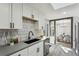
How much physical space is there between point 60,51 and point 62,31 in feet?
1.23

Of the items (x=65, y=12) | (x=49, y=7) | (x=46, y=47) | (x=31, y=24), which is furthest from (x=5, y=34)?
(x=65, y=12)

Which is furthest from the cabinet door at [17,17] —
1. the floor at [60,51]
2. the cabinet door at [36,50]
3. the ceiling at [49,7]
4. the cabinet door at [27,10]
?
the floor at [60,51]

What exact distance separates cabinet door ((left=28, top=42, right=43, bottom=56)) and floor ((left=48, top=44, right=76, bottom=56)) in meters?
0.19

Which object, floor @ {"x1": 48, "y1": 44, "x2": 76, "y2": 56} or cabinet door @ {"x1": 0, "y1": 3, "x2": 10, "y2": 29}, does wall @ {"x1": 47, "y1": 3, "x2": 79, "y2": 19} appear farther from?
cabinet door @ {"x1": 0, "y1": 3, "x2": 10, "y2": 29}

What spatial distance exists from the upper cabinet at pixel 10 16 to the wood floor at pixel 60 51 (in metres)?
0.84

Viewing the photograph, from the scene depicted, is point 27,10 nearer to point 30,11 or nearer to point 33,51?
point 30,11

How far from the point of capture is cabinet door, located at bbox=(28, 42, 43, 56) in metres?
1.52

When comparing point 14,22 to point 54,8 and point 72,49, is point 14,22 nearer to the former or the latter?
point 54,8

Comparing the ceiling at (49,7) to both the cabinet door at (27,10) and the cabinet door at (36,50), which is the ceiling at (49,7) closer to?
the cabinet door at (27,10)

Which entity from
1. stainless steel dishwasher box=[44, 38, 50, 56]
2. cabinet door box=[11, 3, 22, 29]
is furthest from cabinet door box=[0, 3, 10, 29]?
stainless steel dishwasher box=[44, 38, 50, 56]

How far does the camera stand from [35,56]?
4.86ft

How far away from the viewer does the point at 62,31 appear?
62.2 inches

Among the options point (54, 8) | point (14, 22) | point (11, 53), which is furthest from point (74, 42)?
point (14, 22)

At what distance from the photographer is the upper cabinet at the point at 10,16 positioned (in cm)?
150
